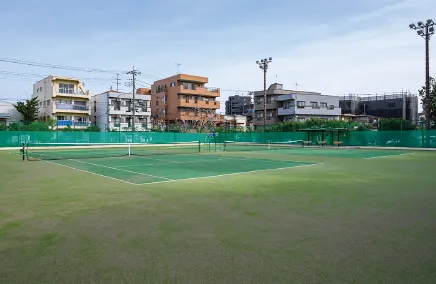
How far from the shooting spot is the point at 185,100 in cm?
6562

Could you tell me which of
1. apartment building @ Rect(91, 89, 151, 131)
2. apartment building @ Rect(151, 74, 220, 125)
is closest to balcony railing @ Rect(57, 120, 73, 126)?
apartment building @ Rect(91, 89, 151, 131)

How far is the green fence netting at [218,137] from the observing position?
3031 cm

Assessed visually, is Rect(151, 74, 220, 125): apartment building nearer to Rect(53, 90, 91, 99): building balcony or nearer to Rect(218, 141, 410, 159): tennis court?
Rect(53, 90, 91, 99): building balcony

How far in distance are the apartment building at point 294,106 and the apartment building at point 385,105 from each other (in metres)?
17.4

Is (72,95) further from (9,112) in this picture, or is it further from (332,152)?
(332,152)

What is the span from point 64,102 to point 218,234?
55.7 metres

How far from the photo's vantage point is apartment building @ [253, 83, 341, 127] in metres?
61.0

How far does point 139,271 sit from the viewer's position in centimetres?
335

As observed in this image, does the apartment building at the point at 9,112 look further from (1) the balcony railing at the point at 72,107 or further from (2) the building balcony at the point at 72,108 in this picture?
(1) the balcony railing at the point at 72,107

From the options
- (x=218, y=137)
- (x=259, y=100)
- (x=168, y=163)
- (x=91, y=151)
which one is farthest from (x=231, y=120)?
(x=168, y=163)

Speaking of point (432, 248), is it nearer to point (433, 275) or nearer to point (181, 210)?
point (433, 275)

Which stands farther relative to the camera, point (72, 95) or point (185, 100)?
point (185, 100)

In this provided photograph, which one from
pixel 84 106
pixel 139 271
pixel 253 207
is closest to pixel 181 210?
pixel 253 207

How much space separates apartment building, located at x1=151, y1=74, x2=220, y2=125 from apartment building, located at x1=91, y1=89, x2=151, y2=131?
530 cm
